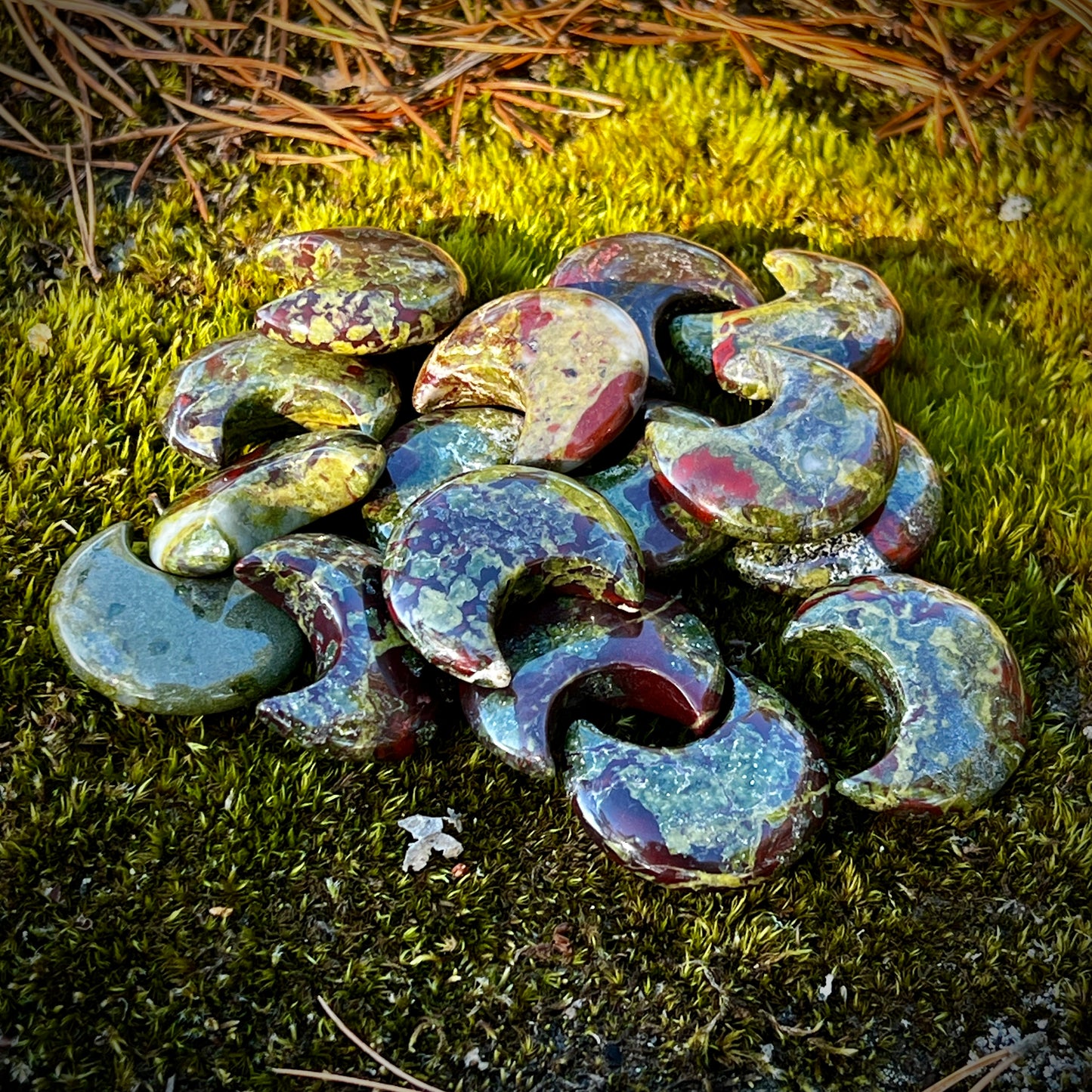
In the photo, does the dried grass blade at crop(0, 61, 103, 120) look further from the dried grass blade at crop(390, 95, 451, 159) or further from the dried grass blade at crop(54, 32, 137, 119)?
the dried grass blade at crop(390, 95, 451, 159)

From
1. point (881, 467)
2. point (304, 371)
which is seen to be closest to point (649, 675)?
point (881, 467)

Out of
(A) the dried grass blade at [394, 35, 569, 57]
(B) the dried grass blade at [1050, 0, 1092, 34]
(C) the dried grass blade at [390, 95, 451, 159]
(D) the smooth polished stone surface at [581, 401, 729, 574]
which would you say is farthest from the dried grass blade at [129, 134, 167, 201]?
(B) the dried grass blade at [1050, 0, 1092, 34]

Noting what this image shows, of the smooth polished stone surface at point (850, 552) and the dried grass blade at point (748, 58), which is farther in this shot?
the dried grass blade at point (748, 58)

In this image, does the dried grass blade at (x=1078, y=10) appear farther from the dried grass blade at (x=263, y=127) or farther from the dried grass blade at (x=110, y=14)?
the dried grass blade at (x=110, y=14)

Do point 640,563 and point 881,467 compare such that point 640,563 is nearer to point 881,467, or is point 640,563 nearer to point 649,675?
point 649,675

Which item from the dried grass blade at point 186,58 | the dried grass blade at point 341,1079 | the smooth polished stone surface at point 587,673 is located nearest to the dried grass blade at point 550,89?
the dried grass blade at point 186,58
